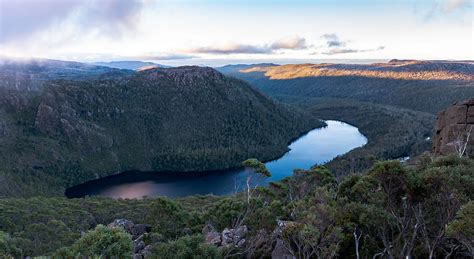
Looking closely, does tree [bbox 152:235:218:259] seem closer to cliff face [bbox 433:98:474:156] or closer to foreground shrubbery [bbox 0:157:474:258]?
foreground shrubbery [bbox 0:157:474:258]

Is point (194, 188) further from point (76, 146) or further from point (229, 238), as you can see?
point (229, 238)

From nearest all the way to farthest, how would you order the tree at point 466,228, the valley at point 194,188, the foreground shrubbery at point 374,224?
the tree at point 466,228 < the foreground shrubbery at point 374,224 < the valley at point 194,188

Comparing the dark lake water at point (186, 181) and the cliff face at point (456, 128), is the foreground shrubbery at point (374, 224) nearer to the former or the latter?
the cliff face at point (456, 128)

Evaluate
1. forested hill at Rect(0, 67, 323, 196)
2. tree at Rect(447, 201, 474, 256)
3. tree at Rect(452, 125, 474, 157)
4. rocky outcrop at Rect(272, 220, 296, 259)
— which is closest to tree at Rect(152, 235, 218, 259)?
rocky outcrop at Rect(272, 220, 296, 259)

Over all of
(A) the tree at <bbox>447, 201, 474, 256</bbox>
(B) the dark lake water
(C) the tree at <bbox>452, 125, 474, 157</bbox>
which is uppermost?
(A) the tree at <bbox>447, 201, 474, 256</bbox>

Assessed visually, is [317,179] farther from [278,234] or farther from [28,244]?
[28,244]

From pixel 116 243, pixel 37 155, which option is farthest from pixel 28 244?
pixel 37 155

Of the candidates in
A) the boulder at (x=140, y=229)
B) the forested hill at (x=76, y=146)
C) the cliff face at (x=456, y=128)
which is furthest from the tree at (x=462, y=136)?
the forested hill at (x=76, y=146)
